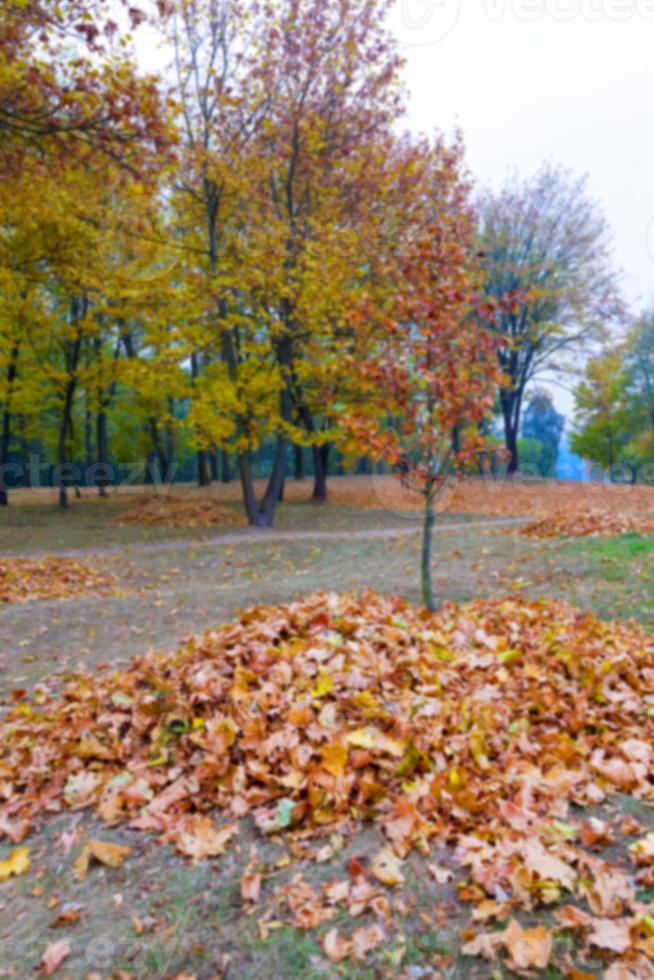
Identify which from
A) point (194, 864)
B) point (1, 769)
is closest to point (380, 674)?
point (194, 864)

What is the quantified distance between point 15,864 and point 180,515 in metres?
14.8

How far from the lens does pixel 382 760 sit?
115 inches

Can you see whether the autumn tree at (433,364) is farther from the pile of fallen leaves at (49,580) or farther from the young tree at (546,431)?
the young tree at (546,431)

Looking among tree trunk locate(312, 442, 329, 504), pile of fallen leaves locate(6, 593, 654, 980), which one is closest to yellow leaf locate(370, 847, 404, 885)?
pile of fallen leaves locate(6, 593, 654, 980)

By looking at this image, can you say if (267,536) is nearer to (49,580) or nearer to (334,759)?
(49,580)

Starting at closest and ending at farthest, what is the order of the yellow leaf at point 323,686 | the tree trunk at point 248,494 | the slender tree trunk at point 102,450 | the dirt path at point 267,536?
the yellow leaf at point 323,686 < the dirt path at point 267,536 < the tree trunk at point 248,494 < the slender tree trunk at point 102,450

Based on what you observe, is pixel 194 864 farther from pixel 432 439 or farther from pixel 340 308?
pixel 340 308

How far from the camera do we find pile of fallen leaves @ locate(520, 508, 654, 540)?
1023 centimetres

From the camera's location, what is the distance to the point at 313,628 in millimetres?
4320

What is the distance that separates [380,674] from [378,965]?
1640 mm

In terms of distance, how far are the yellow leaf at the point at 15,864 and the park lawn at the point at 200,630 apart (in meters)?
0.05

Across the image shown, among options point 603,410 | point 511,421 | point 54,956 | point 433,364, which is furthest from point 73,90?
point 603,410

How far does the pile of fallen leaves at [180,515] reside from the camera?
16.4 metres

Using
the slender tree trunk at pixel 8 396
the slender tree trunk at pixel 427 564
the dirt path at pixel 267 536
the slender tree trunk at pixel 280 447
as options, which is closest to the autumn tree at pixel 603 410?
the dirt path at pixel 267 536
